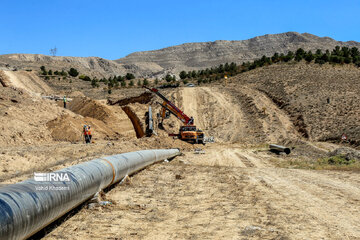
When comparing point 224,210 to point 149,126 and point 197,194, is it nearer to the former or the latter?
point 197,194

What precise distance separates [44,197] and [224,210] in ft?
14.9

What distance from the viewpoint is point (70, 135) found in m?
30.8

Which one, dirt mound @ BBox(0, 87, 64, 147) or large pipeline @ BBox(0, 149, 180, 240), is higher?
dirt mound @ BBox(0, 87, 64, 147)

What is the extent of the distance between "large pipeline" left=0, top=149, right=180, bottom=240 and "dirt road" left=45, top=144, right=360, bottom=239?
554 millimetres

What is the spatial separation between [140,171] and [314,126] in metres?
30.0

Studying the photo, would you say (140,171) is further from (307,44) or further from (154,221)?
(307,44)

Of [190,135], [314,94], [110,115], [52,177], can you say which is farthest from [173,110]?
[52,177]

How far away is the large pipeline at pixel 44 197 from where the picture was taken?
5487 mm

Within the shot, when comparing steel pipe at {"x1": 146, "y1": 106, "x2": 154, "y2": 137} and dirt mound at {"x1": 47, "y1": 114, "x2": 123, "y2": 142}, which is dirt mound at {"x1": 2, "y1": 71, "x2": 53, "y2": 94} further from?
steel pipe at {"x1": 146, "y1": 106, "x2": 154, "y2": 137}

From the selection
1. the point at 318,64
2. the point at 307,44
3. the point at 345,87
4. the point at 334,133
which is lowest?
the point at 334,133

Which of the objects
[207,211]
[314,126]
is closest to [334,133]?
[314,126]

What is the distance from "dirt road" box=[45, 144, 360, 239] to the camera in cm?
726

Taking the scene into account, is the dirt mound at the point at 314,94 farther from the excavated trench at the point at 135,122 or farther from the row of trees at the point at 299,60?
the excavated trench at the point at 135,122

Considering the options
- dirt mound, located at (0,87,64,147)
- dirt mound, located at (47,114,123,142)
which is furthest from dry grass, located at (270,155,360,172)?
dirt mound, located at (0,87,64,147)
